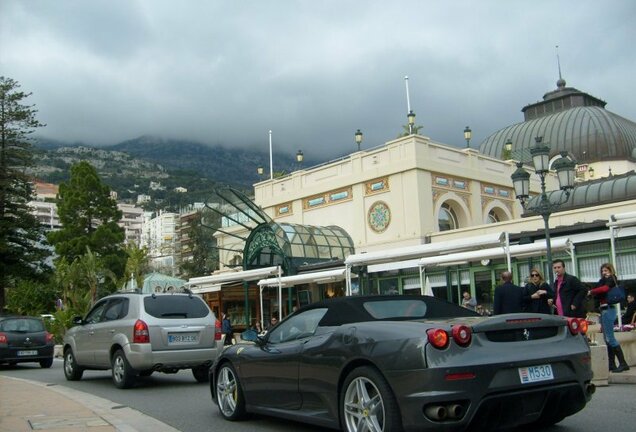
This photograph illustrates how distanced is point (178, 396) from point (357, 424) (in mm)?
5201

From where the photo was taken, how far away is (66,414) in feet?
25.9

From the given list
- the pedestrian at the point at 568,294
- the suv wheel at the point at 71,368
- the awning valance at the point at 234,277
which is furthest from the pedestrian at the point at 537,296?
the awning valance at the point at 234,277

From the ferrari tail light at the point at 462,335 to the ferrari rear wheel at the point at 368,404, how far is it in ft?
2.19

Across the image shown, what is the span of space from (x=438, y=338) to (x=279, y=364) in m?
2.05

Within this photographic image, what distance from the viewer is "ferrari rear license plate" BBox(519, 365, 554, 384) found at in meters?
5.20

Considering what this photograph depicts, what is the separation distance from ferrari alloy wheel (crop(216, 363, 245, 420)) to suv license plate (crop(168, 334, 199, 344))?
3518mm

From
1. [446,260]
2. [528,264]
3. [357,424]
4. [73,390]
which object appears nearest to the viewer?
[357,424]

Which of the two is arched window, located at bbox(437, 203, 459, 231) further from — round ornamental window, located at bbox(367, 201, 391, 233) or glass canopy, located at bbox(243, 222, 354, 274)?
glass canopy, located at bbox(243, 222, 354, 274)

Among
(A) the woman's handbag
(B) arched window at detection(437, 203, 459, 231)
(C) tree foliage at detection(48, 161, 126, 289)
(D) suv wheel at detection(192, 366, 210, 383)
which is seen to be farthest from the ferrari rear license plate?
(C) tree foliage at detection(48, 161, 126, 289)

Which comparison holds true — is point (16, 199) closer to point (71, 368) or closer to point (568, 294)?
point (71, 368)

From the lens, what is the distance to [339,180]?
38.7 meters

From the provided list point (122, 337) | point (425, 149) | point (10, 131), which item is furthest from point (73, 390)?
point (10, 131)

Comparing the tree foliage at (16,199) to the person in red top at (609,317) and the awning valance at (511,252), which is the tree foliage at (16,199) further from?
the person in red top at (609,317)

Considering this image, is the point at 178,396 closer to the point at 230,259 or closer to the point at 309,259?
the point at 309,259
